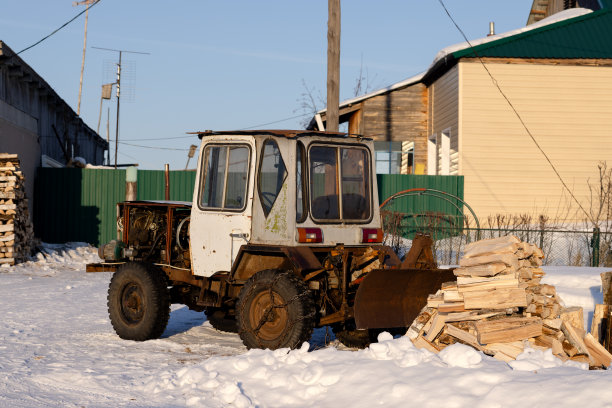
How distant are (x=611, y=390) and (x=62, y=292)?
478 inches

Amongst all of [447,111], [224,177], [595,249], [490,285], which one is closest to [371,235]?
[490,285]

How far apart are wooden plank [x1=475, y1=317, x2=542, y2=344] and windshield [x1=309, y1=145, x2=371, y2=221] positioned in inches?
90.1

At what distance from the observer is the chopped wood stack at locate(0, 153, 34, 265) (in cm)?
2066

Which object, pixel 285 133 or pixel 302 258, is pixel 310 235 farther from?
pixel 285 133

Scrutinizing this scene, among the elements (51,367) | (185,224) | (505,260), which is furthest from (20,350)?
(505,260)

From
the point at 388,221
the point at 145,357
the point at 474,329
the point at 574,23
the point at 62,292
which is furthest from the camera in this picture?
the point at 574,23

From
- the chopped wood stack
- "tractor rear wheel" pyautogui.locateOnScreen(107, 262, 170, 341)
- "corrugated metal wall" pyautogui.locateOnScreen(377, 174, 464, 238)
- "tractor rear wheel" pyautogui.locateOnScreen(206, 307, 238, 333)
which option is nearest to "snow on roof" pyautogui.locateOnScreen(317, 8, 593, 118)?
"corrugated metal wall" pyautogui.locateOnScreen(377, 174, 464, 238)

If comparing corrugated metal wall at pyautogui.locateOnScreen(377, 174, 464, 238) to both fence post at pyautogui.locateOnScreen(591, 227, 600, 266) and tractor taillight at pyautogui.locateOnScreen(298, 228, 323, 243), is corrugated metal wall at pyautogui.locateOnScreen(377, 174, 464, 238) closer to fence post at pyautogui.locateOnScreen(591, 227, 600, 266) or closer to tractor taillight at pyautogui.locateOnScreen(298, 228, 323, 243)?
fence post at pyautogui.locateOnScreen(591, 227, 600, 266)

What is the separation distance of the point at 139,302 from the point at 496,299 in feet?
15.7

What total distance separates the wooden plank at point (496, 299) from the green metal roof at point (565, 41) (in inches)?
682

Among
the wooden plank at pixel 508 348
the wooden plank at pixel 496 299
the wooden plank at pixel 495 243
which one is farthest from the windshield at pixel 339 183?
the wooden plank at pixel 508 348

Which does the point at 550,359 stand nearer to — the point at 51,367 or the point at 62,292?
the point at 51,367

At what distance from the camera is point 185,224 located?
11203 millimetres

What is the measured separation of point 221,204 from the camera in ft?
33.3
